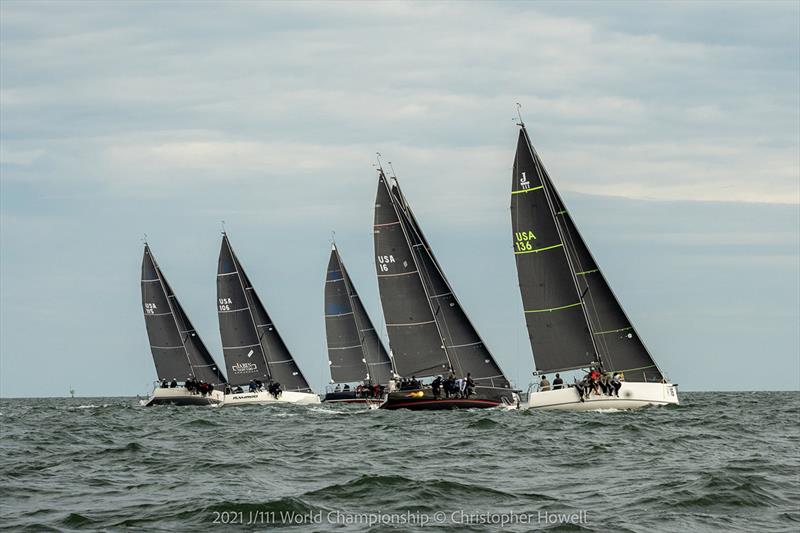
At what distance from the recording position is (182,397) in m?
76.9

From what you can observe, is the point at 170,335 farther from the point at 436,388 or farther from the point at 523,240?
the point at 523,240

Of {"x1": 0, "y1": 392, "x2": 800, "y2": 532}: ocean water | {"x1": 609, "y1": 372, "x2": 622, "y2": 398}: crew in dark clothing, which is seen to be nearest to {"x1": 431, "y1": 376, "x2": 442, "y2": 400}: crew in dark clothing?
{"x1": 609, "y1": 372, "x2": 622, "y2": 398}: crew in dark clothing

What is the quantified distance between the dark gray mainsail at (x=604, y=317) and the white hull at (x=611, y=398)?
1.50m

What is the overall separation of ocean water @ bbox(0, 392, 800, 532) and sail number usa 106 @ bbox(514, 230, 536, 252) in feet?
37.3

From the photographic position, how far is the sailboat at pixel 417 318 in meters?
54.0

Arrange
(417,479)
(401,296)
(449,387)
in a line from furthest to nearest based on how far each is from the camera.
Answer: (401,296)
(449,387)
(417,479)

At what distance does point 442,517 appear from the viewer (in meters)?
18.8

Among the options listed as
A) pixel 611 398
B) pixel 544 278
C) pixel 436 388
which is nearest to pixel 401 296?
pixel 436 388

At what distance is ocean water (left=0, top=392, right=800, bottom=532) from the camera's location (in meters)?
18.6

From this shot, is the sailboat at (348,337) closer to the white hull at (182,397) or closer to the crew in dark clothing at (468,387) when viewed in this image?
the white hull at (182,397)

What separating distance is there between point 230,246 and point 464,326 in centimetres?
2807

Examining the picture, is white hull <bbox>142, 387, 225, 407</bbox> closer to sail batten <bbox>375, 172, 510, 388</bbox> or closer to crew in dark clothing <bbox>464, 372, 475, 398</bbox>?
sail batten <bbox>375, 172, 510, 388</bbox>

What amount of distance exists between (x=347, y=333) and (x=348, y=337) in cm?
30

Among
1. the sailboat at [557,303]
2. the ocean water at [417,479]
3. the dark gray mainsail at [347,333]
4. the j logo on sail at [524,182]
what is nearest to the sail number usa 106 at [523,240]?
the sailboat at [557,303]
